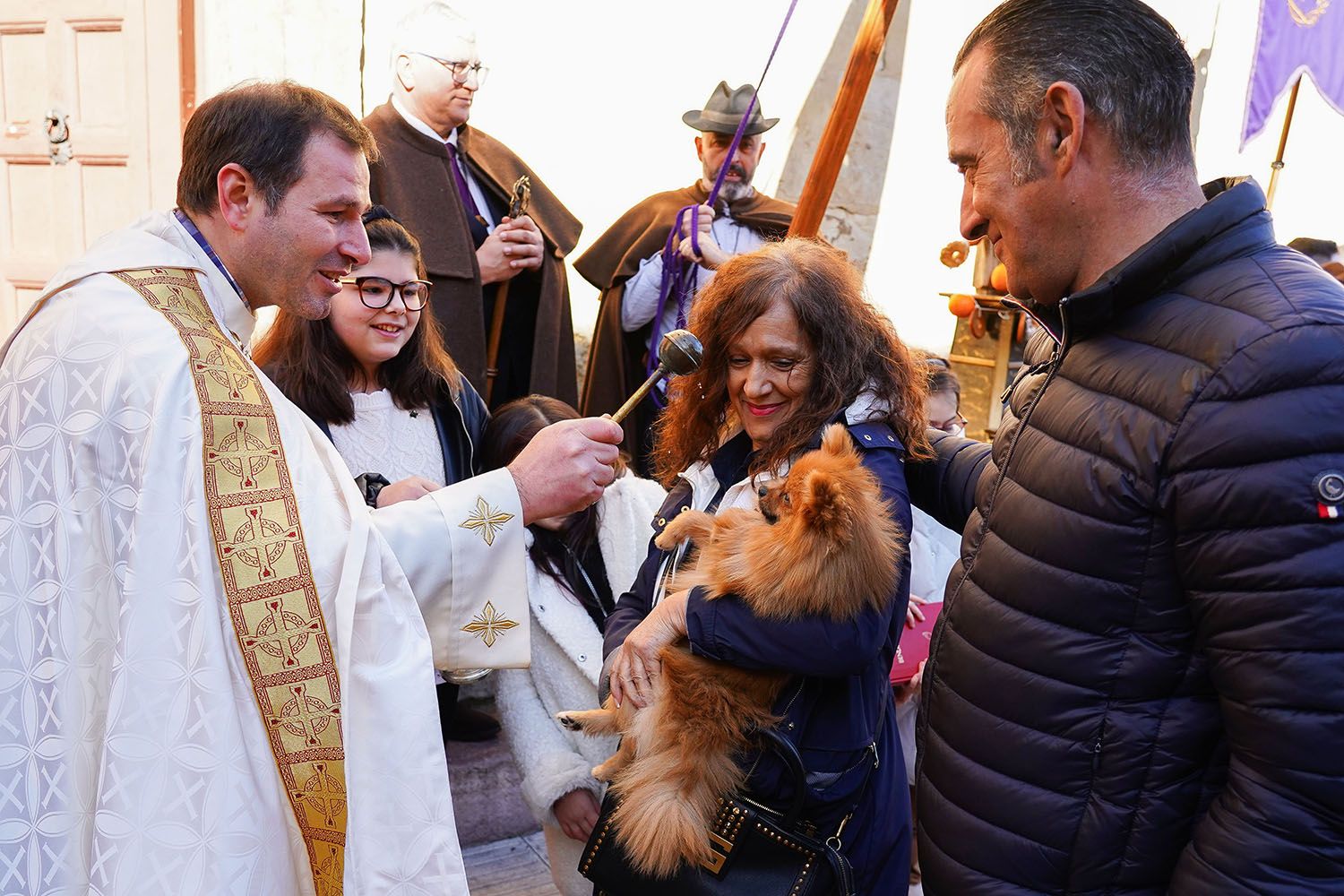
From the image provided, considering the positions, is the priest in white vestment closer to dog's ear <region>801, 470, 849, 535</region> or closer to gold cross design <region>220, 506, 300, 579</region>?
gold cross design <region>220, 506, 300, 579</region>

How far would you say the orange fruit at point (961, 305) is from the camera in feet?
21.8

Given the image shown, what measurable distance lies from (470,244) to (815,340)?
2.43 m

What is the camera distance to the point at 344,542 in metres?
1.94

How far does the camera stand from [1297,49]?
6.62 m

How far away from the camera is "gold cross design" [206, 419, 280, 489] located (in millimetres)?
1863

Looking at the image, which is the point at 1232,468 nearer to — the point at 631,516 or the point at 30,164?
the point at 631,516

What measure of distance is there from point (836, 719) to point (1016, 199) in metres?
1.05

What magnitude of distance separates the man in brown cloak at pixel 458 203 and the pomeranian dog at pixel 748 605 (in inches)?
96.2

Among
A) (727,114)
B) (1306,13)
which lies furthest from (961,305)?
(1306,13)

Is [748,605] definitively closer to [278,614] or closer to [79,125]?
[278,614]

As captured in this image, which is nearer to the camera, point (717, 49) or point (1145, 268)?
point (1145, 268)

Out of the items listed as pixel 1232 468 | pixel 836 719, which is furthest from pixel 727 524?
pixel 1232 468

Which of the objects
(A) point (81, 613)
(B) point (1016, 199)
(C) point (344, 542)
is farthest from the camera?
(C) point (344, 542)

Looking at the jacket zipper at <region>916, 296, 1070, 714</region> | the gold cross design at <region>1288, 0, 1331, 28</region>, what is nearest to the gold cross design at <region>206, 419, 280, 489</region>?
the jacket zipper at <region>916, 296, 1070, 714</region>
